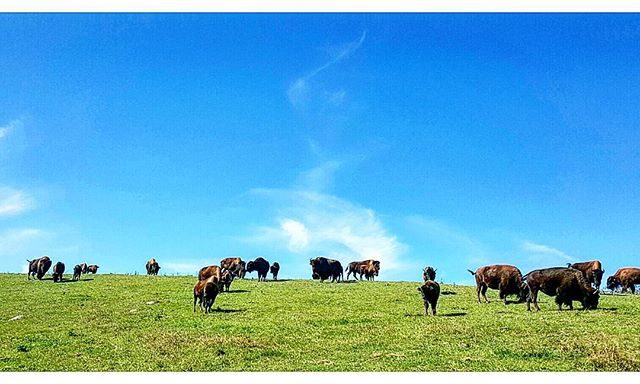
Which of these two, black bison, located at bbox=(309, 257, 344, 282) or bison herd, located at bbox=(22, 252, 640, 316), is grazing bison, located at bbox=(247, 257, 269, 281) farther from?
bison herd, located at bbox=(22, 252, 640, 316)

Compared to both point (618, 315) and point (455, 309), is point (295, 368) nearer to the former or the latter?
point (455, 309)

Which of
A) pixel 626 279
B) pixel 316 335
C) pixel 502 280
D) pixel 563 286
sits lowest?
pixel 316 335

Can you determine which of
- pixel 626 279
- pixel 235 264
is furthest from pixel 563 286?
pixel 235 264

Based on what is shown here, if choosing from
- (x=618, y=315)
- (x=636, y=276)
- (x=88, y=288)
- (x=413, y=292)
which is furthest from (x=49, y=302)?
(x=636, y=276)

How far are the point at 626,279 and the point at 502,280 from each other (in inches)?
756

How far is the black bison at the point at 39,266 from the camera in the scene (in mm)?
54322

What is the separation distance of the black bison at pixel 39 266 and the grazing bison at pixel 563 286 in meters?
41.2

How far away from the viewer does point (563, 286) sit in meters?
30.2

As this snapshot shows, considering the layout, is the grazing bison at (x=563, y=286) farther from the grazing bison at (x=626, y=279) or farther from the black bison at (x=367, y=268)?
the black bison at (x=367, y=268)

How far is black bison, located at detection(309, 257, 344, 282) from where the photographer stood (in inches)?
2221

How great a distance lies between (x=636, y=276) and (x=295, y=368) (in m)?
37.2

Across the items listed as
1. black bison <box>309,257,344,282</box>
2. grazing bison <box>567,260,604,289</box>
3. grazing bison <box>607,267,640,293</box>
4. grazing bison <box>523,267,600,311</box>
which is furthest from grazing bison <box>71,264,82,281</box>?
grazing bison <box>607,267,640,293</box>

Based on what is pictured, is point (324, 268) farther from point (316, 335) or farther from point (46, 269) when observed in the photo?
point (316, 335)

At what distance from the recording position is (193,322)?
91.8 ft
